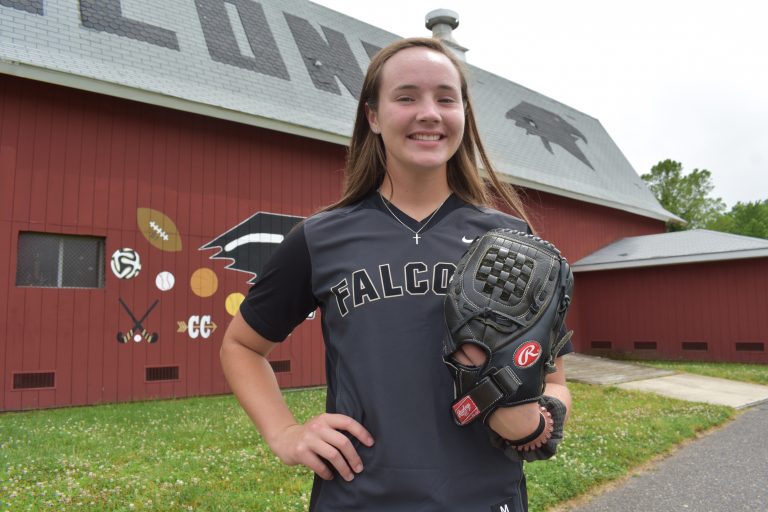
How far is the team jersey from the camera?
3.98 ft

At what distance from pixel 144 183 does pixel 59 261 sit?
5.77 feet

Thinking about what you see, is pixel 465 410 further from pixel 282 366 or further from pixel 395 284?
pixel 282 366

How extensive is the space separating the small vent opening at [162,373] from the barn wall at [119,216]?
79mm

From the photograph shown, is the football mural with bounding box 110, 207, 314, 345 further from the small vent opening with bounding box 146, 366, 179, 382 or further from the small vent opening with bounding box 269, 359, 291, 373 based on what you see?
the small vent opening with bounding box 269, 359, 291, 373

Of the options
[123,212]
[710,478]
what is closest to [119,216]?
[123,212]

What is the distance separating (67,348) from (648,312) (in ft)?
48.2

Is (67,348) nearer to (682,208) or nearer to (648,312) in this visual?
(648,312)

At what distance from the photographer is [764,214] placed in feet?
158

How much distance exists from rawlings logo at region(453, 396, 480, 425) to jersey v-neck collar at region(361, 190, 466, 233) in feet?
1.52

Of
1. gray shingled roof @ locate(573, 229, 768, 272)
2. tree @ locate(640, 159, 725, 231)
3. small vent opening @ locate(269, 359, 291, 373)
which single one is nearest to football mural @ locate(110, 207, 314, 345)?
small vent opening @ locate(269, 359, 291, 373)

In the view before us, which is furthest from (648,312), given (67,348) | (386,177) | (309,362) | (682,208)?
(682,208)

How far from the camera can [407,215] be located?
149cm

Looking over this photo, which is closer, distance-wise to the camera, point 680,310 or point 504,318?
point 504,318

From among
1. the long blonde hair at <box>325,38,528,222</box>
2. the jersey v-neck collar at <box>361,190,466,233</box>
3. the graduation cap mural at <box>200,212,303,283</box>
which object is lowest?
the jersey v-neck collar at <box>361,190,466,233</box>
